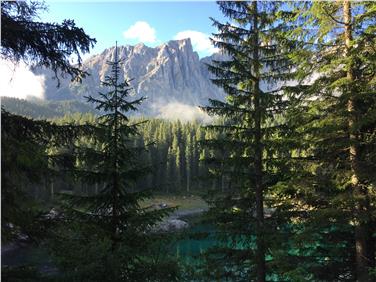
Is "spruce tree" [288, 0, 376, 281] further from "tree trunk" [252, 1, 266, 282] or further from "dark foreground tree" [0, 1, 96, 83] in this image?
"dark foreground tree" [0, 1, 96, 83]

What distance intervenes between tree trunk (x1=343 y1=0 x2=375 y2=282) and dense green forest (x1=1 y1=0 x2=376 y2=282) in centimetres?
4

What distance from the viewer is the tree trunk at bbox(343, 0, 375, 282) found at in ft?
31.4

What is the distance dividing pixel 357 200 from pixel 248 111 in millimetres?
4647

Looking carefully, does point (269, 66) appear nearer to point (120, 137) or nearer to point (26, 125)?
point (120, 137)

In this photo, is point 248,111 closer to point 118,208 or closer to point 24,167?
point 118,208

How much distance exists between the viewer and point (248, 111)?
1256 centimetres

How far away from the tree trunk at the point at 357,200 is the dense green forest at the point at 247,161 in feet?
0.12

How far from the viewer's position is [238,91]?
42.5ft

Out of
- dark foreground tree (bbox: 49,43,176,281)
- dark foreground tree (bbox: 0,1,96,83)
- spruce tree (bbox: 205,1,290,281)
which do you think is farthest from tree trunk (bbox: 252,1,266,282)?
dark foreground tree (bbox: 0,1,96,83)

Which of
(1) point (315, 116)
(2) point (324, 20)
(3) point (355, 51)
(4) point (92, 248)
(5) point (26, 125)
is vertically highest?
(2) point (324, 20)

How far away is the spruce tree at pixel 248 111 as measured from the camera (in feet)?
40.7

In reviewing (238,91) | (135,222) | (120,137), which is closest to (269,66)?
(238,91)

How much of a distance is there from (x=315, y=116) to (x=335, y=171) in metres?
1.72

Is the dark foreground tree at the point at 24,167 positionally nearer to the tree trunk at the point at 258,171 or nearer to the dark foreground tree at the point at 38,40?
the dark foreground tree at the point at 38,40
